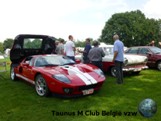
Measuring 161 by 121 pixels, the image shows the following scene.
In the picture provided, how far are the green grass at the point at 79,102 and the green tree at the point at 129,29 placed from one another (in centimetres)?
4837

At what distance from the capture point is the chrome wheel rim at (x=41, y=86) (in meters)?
7.01

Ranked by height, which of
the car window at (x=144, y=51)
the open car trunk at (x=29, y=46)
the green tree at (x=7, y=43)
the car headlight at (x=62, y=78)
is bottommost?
the car headlight at (x=62, y=78)

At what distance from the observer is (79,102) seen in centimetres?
637

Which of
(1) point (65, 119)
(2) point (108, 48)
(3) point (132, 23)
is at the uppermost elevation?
(3) point (132, 23)

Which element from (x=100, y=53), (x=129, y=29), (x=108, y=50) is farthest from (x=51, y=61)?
(x=129, y=29)

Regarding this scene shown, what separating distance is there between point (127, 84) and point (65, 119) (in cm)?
393

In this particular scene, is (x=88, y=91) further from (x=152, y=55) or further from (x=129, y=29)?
(x=129, y=29)

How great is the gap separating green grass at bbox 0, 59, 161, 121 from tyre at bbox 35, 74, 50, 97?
173 millimetres

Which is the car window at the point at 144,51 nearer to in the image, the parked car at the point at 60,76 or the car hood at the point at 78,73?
the parked car at the point at 60,76

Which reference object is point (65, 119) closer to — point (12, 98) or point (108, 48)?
point (12, 98)

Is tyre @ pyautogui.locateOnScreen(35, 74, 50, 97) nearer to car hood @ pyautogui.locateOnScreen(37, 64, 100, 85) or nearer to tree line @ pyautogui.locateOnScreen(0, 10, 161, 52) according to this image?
car hood @ pyautogui.locateOnScreen(37, 64, 100, 85)

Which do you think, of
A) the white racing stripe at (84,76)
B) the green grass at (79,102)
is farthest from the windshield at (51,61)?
the green grass at (79,102)

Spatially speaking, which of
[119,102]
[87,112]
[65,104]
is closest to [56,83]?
[65,104]

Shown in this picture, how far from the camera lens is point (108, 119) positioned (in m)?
5.13
